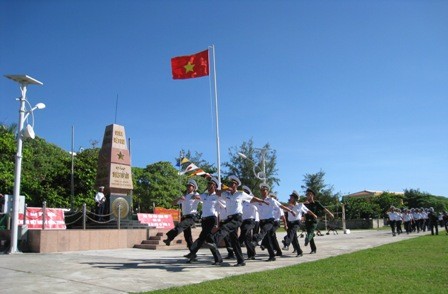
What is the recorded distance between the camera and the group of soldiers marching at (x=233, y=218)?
31.3ft

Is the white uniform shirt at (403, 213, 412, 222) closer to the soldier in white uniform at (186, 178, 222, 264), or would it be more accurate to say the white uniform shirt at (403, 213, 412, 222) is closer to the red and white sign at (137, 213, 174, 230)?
the red and white sign at (137, 213, 174, 230)

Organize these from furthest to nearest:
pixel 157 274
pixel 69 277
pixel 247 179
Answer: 1. pixel 247 179
2. pixel 157 274
3. pixel 69 277

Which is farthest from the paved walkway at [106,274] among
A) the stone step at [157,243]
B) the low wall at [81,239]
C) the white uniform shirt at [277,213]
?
the stone step at [157,243]

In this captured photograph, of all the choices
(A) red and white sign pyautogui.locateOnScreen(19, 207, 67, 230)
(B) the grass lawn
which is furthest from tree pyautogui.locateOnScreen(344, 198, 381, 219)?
(B) the grass lawn

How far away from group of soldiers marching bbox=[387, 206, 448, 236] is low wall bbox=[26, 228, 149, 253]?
655 inches

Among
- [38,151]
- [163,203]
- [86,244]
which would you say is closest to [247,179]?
[163,203]

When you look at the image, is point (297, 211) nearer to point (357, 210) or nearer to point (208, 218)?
point (208, 218)

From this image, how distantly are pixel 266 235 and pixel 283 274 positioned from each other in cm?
280

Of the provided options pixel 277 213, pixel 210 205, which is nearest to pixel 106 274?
pixel 210 205

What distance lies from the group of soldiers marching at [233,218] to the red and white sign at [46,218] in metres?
7.92

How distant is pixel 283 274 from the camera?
788cm

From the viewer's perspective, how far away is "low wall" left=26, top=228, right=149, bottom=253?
13500 millimetres

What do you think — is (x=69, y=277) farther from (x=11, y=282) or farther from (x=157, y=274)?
(x=157, y=274)

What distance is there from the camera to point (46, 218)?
636 inches
